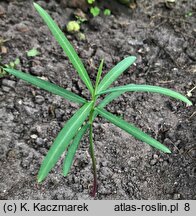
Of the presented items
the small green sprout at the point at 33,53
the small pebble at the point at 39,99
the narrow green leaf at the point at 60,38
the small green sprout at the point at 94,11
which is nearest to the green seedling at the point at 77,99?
the narrow green leaf at the point at 60,38

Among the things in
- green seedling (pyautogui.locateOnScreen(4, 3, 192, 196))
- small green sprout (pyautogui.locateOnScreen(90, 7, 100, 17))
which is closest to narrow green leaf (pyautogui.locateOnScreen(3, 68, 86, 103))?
green seedling (pyautogui.locateOnScreen(4, 3, 192, 196))

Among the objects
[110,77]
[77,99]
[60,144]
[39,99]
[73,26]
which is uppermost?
[73,26]

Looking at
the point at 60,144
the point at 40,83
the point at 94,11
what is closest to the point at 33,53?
the point at 94,11

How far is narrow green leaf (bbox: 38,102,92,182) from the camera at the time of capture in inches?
56.5

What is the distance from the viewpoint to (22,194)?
6.71 ft

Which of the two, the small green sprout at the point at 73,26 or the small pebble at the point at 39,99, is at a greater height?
the small green sprout at the point at 73,26

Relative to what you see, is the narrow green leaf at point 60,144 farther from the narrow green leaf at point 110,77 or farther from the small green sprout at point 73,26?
the small green sprout at point 73,26

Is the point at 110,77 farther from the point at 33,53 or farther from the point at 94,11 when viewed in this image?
the point at 94,11

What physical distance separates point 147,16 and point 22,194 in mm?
1727

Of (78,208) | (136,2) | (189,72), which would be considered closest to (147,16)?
(136,2)

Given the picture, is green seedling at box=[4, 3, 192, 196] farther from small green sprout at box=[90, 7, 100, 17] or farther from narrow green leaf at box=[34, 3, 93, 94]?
small green sprout at box=[90, 7, 100, 17]

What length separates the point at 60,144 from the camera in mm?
1473

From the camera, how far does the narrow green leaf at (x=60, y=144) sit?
144 cm

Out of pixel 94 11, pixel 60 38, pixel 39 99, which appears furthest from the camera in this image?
pixel 94 11
